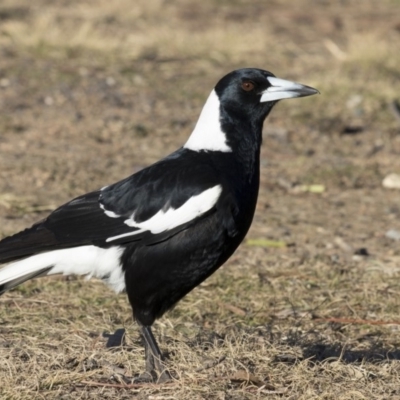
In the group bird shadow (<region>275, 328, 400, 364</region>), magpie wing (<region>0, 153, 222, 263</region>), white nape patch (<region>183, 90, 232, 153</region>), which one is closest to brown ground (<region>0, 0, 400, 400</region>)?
bird shadow (<region>275, 328, 400, 364</region>)

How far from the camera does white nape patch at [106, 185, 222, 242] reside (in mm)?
3299

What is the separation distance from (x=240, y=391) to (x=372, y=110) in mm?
4897

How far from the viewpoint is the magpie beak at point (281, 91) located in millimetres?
3668

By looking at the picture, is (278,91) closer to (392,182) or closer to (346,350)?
(346,350)

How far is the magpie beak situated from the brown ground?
838 millimetres

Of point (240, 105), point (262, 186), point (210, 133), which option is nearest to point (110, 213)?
point (210, 133)

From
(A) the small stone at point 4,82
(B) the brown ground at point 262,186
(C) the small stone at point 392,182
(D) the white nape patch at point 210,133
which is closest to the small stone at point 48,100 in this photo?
(B) the brown ground at point 262,186

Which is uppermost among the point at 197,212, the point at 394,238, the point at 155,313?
the point at 197,212

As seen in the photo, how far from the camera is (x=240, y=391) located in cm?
314

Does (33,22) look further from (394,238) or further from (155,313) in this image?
(155,313)

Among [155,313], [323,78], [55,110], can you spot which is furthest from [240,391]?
[323,78]

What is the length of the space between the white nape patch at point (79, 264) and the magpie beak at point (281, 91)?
762 mm

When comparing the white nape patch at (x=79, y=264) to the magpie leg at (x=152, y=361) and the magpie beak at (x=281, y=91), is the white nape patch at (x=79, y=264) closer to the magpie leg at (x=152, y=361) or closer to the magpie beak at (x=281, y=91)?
the magpie leg at (x=152, y=361)

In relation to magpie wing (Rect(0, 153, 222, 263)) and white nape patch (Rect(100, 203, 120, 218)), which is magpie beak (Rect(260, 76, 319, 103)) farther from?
white nape patch (Rect(100, 203, 120, 218))
